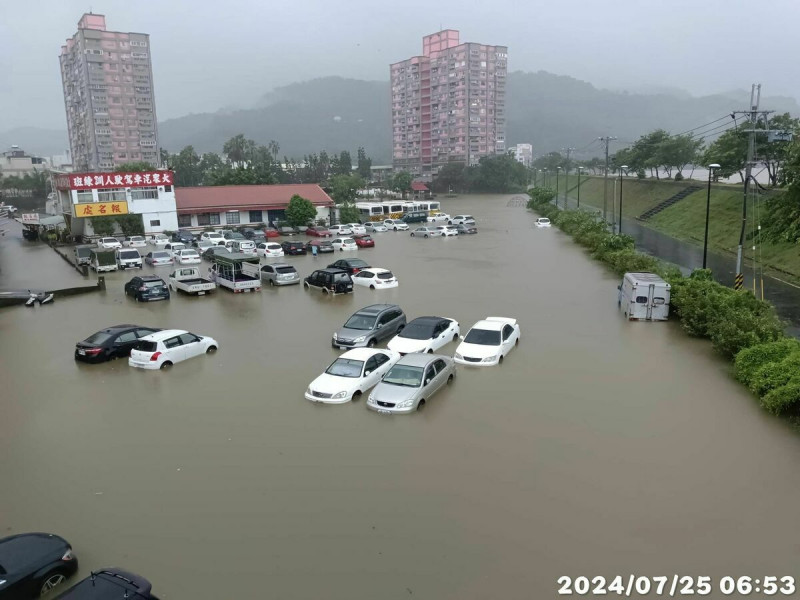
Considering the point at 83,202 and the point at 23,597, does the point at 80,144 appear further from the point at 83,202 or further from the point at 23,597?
the point at 23,597

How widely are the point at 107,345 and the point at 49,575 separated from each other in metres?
11.5

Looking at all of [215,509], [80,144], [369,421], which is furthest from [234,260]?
[80,144]

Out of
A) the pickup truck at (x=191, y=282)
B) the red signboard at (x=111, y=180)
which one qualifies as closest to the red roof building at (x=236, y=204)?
the red signboard at (x=111, y=180)

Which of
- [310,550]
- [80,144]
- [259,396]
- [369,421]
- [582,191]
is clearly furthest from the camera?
[80,144]

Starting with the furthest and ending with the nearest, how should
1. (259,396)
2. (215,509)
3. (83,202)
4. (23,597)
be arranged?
(83,202), (259,396), (215,509), (23,597)

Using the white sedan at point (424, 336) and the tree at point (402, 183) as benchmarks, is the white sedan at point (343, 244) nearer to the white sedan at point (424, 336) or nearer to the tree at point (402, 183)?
the white sedan at point (424, 336)

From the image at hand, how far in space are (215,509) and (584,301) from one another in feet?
66.5

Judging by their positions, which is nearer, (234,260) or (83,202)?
(234,260)

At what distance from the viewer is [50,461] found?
12.2 metres

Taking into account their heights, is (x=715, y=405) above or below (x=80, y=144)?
below

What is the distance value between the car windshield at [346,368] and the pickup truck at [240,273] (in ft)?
49.9

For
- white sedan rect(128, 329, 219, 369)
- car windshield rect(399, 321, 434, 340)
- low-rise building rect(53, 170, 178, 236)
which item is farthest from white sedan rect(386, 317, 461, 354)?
low-rise building rect(53, 170, 178, 236)

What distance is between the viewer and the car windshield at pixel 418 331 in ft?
61.5

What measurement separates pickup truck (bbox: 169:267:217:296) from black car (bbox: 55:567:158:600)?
74.7ft
